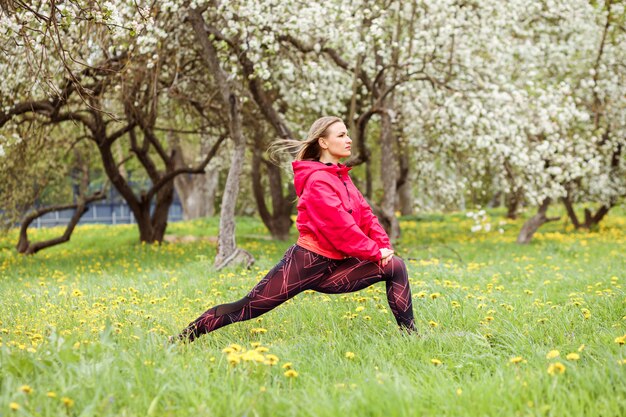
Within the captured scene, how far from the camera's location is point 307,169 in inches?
187

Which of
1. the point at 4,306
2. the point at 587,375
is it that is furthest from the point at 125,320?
the point at 587,375

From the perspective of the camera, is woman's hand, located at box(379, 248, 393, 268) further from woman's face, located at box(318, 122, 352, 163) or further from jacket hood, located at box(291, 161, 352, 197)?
woman's face, located at box(318, 122, 352, 163)

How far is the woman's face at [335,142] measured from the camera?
191 inches

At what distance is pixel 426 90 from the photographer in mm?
13484

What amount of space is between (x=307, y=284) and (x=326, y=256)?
0.25m

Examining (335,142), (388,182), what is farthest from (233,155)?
(335,142)

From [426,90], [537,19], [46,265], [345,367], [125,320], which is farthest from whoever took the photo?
[537,19]

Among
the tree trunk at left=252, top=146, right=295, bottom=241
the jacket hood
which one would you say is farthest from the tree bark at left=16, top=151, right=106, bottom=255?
the jacket hood

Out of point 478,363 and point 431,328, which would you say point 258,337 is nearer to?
point 431,328

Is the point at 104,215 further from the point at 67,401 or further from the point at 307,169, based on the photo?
the point at 67,401

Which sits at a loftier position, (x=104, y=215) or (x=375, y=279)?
(x=375, y=279)

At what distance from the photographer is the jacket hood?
186 inches

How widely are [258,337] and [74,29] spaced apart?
6.56 m

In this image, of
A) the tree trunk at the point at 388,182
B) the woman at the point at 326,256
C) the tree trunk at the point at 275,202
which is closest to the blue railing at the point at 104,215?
the tree trunk at the point at 275,202
